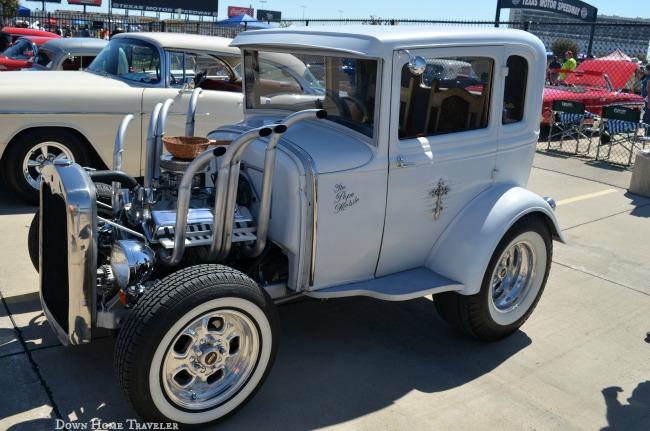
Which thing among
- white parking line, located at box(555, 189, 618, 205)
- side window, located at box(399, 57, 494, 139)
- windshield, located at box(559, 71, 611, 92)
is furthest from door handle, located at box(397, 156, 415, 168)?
windshield, located at box(559, 71, 611, 92)

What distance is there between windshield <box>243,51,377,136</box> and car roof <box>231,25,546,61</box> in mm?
104

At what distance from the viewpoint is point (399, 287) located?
3709mm

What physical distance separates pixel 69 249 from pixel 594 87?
516 inches

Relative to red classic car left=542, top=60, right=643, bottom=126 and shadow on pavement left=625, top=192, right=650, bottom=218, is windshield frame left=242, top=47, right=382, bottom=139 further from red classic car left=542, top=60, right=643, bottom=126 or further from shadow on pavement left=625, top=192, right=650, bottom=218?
red classic car left=542, top=60, right=643, bottom=126

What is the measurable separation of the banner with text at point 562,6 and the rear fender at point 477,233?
24908 mm

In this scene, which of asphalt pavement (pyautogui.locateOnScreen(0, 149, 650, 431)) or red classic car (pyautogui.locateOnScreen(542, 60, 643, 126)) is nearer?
asphalt pavement (pyautogui.locateOnScreen(0, 149, 650, 431))

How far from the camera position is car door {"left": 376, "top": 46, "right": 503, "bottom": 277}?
144 inches

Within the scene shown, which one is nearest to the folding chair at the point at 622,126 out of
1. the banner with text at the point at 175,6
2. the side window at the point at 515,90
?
the side window at the point at 515,90

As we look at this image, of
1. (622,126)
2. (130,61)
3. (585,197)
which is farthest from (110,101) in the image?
(622,126)

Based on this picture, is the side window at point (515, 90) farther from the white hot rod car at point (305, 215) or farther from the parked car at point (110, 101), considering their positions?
the parked car at point (110, 101)

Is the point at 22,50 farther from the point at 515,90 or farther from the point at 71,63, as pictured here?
the point at 515,90

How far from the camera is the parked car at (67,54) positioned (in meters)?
9.48

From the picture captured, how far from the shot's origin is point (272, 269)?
3.76 meters

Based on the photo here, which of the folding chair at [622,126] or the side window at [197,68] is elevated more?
the side window at [197,68]
